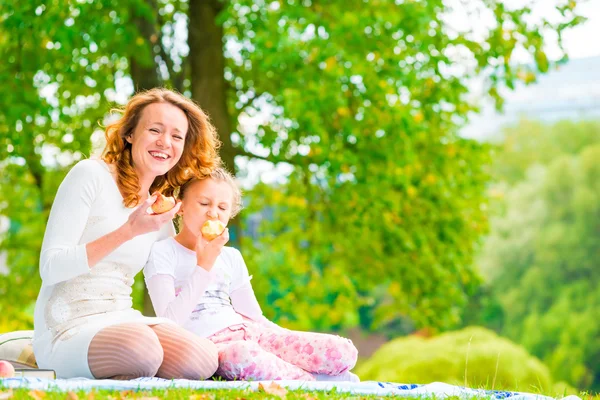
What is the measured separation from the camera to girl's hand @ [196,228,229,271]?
4559mm

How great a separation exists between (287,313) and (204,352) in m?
8.27

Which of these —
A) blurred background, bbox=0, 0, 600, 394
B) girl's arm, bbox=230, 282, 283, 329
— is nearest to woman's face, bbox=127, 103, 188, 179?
girl's arm, bbox=230, 282, 283, 329

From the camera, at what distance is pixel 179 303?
4582mm

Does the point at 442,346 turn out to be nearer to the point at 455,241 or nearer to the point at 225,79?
the point at 455,241

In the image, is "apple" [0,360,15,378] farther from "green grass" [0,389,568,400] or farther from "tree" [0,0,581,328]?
"tree" [0,0,581,328]

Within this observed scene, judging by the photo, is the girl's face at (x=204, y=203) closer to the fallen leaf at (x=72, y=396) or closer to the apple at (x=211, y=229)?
the apple at (x=211, y=229)

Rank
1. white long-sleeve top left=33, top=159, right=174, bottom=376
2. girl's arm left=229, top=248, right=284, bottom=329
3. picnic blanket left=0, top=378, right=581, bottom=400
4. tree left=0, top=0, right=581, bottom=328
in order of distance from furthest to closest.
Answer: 1. tree left=0, top=0, right=581, bottom=328
2. girl's arm left=229, top=248, right=284, bottom=329
3. white long-sleeve top left=33, top=159, right=174, bottom=376
4. picnic blanket left=0, top=378, right=581, bottom=400

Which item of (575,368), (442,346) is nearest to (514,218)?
(575,368)

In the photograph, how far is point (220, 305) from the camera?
495cm

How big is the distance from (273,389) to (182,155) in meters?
1.58

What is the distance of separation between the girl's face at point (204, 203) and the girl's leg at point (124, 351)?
797 millimetres

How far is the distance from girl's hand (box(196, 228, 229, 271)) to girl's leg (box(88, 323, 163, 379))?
515mm

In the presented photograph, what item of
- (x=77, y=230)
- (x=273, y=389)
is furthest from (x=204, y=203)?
(x=273, y=389)

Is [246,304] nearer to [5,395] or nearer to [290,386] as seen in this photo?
[290,386]
